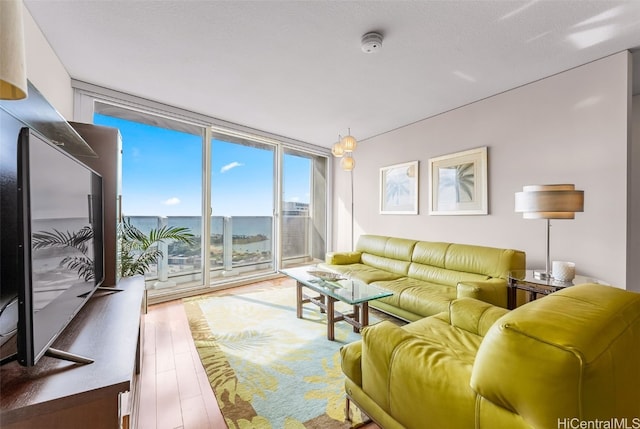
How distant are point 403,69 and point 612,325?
2.52 m

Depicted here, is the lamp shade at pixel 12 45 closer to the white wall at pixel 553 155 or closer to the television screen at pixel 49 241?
the television screen at pixel 49 241

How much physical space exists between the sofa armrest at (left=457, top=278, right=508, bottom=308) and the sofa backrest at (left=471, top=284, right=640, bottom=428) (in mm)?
1392

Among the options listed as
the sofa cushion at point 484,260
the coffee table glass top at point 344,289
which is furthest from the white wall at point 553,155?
the coffee table glass top at point 344,289

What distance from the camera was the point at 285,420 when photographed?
1.55 meters

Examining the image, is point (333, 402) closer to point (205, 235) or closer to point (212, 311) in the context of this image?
point (212, 311)

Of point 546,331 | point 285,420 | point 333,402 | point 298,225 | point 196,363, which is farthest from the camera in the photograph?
point 298,225

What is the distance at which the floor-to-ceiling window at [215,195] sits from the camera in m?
3.66

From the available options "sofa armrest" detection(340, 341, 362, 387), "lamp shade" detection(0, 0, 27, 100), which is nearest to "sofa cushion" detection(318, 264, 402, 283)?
"sofa armrest" detection(340, 341, 362, 387)

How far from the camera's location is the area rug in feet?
5.24

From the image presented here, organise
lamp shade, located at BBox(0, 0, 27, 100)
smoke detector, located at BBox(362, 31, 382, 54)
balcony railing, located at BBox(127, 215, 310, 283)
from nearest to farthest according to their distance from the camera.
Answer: lamp shade, located at BBox(0, 0, 27, 100), smoke detector, located at BBox(362, 31, 382, 54), balcony railing, located at BBox(127, 215, 310, 283)

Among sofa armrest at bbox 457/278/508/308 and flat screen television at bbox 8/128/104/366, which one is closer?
flat screen television at bbox 8/128/104/366

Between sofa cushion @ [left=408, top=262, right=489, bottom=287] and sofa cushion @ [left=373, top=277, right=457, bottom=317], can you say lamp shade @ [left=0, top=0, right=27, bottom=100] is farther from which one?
sofa cushion @ [left=408, top=262, right=489, bottom=287]

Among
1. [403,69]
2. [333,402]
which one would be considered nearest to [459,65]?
[403,69]

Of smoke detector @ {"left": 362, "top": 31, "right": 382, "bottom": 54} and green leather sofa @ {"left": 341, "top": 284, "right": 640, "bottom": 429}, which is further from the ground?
smoke detector @ {"left": 362, "top": 31, "right": 382, "bottom": 54}
